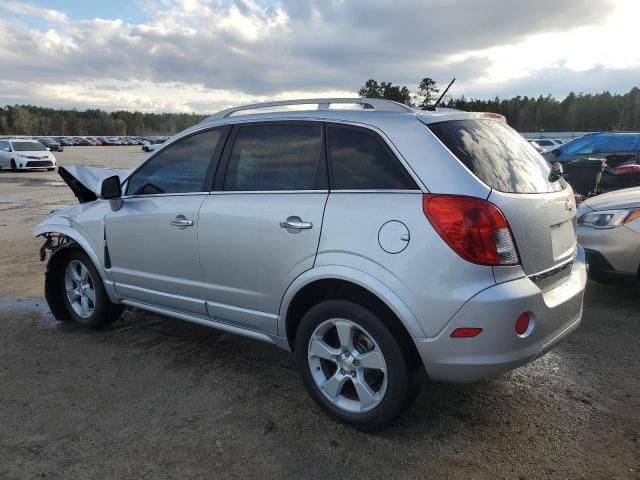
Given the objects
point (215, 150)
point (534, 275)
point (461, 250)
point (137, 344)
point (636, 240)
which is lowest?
point (137, 344)

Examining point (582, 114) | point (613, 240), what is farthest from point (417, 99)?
point (582, 114)

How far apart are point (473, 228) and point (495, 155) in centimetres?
60

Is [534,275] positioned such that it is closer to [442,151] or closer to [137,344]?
[442,151]

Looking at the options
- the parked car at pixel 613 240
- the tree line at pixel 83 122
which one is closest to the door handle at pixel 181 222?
the parked car at pixel 613 240

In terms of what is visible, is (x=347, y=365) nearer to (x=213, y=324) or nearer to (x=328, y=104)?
(x=213, y=324)

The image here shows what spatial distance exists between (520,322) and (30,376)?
331cm

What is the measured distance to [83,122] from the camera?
140375mm

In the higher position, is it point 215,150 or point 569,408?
point 215,150

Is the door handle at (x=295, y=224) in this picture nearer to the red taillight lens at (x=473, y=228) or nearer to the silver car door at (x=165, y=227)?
the red taillight lens at (x=473, y=228)

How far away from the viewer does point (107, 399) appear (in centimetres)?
342

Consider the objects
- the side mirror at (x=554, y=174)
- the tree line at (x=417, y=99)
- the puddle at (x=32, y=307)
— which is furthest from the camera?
the tree line at (x=417, y=99)

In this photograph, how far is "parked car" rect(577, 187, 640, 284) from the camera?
476 cm

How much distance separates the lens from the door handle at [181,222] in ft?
12.0

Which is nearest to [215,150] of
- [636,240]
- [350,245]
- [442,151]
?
[350,245]
